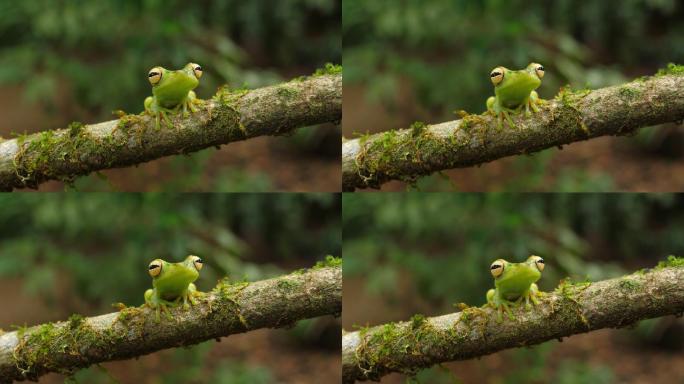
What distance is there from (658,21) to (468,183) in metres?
1.95

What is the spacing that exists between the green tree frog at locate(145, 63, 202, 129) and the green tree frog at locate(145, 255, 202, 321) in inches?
31.5

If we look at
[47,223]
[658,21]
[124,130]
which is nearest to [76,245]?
[47,223]

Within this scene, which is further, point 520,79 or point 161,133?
point 161,133

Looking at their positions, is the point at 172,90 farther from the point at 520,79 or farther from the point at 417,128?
the point at 520,79

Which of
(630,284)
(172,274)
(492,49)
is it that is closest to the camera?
(630,284)

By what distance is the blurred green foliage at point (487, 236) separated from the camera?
5945 mm

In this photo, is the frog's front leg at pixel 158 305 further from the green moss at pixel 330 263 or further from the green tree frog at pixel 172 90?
the green tree frog at pixel 172 90

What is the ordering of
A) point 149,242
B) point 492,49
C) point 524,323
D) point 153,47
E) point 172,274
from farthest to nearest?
1. point 149,242
2. point 492,49
3. point 153,47
4. point 172,274
5. point 524,323

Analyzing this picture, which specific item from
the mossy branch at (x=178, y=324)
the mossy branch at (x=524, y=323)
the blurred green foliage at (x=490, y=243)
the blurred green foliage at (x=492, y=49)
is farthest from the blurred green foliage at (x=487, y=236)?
the mossy branch at (x=178, y=324)

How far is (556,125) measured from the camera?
4586 millimetres

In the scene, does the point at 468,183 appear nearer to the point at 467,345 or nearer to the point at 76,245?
the point at 467,345

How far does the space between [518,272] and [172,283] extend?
193 cm

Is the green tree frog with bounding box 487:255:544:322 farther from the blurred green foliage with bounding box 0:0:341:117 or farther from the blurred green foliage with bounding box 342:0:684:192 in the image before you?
the blurred green foliage with bounding box 0:0:341:117

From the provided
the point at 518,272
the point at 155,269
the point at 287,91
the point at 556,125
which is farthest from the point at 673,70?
the point at 155,269
